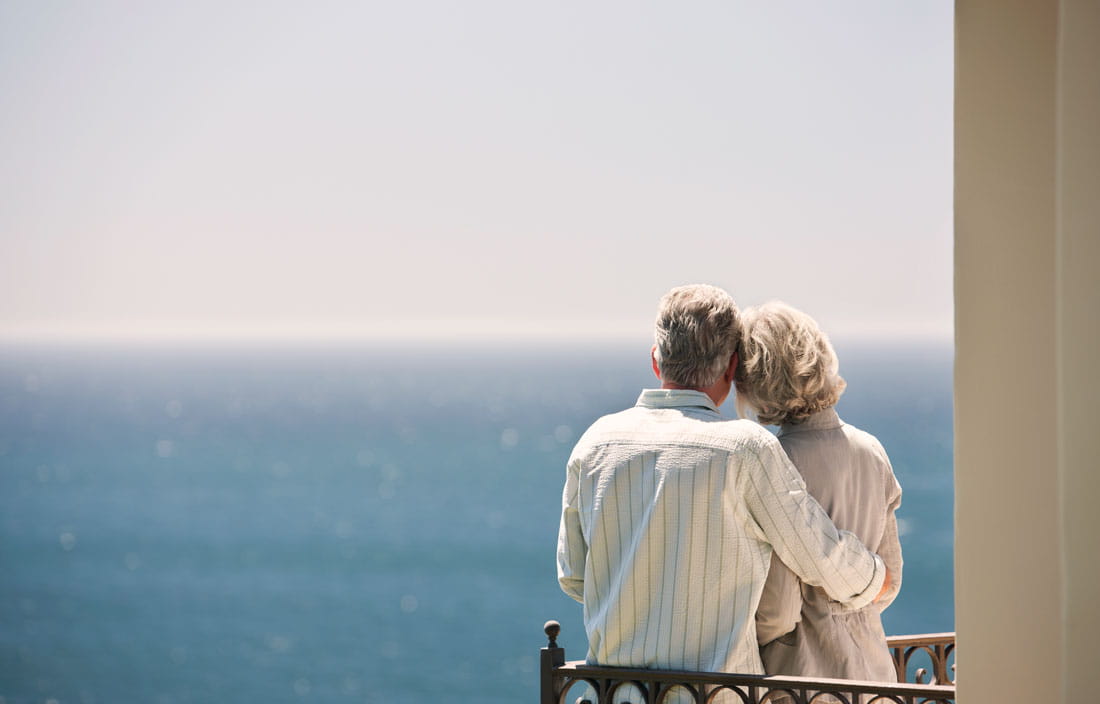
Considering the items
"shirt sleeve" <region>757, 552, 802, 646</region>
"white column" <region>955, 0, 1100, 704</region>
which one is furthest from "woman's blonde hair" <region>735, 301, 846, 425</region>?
"white column" <region>955, 0, 1100, 704</region>

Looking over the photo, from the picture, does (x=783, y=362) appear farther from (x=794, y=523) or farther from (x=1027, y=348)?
(x=1027, y=348)

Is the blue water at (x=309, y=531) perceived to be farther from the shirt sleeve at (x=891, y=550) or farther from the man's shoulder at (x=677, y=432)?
the man's shoulder at (x=677, y=432)

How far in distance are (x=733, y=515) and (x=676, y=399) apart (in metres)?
0.26

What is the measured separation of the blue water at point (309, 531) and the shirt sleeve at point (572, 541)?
48354mm

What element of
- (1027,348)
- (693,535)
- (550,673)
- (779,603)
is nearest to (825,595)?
(779,603)

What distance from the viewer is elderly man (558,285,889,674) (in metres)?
2.36

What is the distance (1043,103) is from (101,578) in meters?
69.2

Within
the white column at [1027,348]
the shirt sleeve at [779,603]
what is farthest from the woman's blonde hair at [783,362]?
the white column at [1027,348]

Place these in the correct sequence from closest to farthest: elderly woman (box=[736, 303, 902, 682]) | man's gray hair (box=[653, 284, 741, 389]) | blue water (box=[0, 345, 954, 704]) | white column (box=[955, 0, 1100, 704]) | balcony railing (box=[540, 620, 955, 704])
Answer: white column (box=[955, 0, 1100, 704]), balcony railing (box=[540, 620, 955, 704]), man's gray hair (box=[653, 284, 741, 389]), elderly woman (box=[736, 303, 902, 682]), blue water (box=[0, 345, 954, 704])

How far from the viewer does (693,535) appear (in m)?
2.37

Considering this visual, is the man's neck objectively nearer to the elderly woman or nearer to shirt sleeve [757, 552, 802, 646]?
the elderly woman

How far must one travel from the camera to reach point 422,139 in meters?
98.1

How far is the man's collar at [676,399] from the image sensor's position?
2.46 meters

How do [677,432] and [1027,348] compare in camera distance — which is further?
[677,432]
